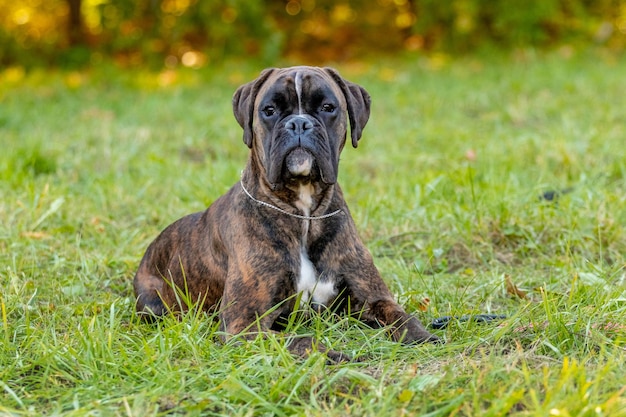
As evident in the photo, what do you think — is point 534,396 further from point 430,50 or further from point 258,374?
point 430,50

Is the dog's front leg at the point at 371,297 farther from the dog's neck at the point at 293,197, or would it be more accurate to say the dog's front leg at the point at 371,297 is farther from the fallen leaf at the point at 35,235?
the fallen leaf at the point at 35,235

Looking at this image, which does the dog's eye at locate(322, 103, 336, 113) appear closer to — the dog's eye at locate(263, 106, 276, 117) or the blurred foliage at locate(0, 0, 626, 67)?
the dog's eye at locate(263, 106, 276, 117)

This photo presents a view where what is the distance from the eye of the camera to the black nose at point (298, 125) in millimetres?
3916

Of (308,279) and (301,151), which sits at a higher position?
(301,151)

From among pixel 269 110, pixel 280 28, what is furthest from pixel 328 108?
pixel 280 28

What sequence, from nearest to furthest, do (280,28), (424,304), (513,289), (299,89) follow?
(299,89) → (424,304) → (513,289) → (280,28)

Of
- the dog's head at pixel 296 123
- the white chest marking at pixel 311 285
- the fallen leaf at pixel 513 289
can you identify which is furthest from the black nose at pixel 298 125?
the fallen leaf at pixel 513 289

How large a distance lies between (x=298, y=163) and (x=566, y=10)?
10770mm

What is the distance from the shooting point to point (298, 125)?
3.92m

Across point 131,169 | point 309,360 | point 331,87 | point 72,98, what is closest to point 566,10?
point 72,98

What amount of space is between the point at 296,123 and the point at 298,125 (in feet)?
0.05

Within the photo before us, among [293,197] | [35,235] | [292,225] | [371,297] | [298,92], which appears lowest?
[35,235]

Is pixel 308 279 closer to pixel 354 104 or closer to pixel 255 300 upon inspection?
pixel 255 300

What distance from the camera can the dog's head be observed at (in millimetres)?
3934
